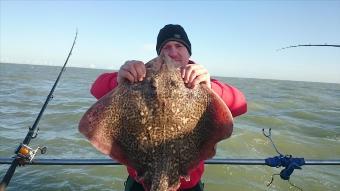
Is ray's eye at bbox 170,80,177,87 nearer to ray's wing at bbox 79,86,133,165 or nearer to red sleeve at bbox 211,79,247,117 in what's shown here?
ray's wing at bbox 79,86,133,165

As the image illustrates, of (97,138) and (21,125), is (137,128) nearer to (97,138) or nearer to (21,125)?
(97,138)

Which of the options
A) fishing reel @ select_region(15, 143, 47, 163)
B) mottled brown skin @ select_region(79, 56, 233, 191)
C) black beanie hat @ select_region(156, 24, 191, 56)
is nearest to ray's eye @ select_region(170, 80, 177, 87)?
mottled brown skin @ select_region(79, 56, 233, 191)

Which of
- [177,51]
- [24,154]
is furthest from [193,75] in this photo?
[24,154]

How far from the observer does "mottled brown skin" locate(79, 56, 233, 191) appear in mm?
2391

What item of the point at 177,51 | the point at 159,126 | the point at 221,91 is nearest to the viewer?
the point at 159,126

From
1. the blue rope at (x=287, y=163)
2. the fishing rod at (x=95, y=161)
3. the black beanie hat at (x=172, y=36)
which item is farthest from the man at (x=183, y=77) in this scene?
the blue rope at (x=287, y=163)

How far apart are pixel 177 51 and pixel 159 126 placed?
4.15 ft

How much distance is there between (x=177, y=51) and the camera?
135 inches

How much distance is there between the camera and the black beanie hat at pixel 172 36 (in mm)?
3584

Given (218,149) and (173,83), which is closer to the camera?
(173,83)

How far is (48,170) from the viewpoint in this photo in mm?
8805

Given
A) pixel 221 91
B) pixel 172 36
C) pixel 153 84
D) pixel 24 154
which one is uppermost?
pixel 172 36

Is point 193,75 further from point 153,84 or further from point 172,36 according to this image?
point 172,36

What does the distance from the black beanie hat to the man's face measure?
0.18ft
